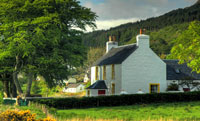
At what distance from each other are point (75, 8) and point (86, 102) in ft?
38.8

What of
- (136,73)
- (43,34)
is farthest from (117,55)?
(43,34)

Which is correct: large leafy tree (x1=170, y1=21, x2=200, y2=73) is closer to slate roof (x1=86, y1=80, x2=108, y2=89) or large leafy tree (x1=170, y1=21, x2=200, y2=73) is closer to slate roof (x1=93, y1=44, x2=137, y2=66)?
slate roof (x1=93, y1=44, x2=137, y2=66)

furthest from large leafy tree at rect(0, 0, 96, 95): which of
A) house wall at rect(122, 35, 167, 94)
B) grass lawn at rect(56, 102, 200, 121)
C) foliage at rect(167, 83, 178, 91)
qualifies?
foliage at rect(167, 83, 178, 91)

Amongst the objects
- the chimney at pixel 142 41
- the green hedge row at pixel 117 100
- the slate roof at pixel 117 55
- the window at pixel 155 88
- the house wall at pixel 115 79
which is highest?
the chimney at pixel 142 41

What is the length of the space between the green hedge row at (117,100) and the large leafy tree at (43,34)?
16.1 feet

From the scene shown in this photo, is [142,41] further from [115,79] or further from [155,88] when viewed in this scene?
[155,88]

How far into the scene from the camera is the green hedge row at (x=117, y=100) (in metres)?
29.1

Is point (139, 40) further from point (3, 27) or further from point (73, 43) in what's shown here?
point (3, 27)

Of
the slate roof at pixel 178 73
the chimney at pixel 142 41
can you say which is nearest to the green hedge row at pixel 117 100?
the slate roof at pixel 178 73

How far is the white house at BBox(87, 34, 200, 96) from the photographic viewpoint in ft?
130

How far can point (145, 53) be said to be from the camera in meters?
40.4

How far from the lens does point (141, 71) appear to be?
Result: 40.3 m

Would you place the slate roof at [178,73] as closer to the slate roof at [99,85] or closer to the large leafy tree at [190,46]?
the large leafy tree at [190,46]

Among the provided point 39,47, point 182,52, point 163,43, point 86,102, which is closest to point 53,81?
point 39,47
